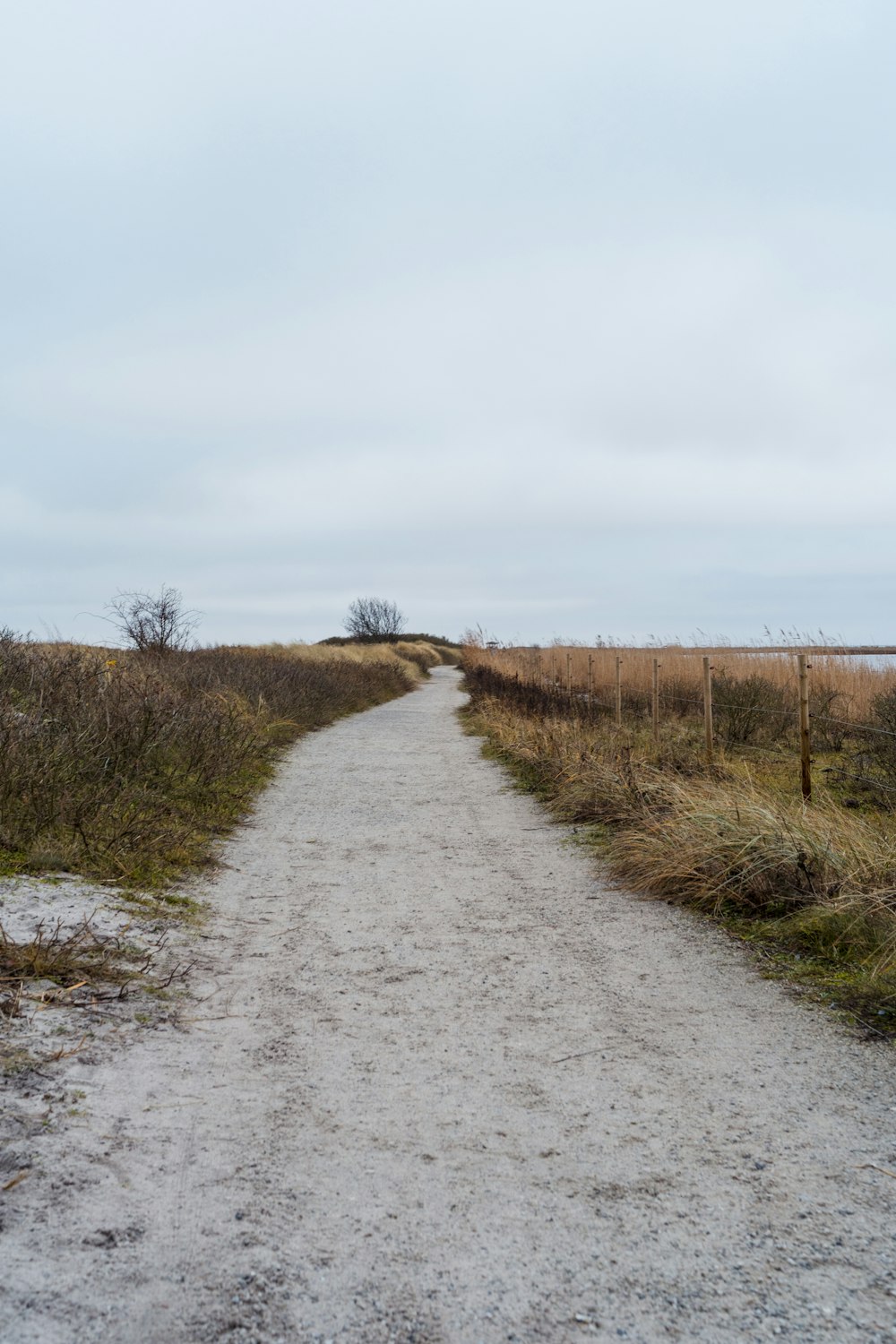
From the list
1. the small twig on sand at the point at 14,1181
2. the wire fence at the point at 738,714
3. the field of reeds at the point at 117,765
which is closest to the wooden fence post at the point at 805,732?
the wire fence at the point at 738,714

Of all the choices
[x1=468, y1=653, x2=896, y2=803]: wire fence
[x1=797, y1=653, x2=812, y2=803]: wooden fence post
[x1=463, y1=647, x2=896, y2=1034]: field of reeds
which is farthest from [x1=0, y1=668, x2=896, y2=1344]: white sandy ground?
[x1=468, y1=653, x2=896, y2=803]: wire fence

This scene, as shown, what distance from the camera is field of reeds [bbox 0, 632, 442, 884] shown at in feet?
18.9

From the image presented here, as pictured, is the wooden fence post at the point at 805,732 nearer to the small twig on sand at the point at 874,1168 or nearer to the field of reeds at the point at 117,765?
the field of reeds at the point at 117,765

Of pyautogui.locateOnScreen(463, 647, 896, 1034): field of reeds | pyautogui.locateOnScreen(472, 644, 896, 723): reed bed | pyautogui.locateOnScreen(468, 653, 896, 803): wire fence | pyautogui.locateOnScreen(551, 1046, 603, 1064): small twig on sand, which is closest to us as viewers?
pyautogui.locateOnScreen(551, 1046, 603, 1064): small twig on sand

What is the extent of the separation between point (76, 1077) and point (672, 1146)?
188cm

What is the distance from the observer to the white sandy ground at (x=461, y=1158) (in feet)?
6.79

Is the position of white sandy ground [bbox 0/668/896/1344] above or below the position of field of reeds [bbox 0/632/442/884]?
below

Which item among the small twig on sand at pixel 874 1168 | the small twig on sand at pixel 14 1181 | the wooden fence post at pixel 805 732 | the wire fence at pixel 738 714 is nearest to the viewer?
the small twig on sand at pixel 14 1181

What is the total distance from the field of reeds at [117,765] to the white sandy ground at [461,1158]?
1.47 metres

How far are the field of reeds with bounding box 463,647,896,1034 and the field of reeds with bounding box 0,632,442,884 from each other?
3120 mm

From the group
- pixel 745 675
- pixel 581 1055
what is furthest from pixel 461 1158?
pixel 745 675

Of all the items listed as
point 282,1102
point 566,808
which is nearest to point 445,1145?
point 282,1102

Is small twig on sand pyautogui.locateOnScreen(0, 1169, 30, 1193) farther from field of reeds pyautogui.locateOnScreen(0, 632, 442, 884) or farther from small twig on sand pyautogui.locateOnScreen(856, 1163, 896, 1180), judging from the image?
field of reeds pyautogui.locateOnScreen(0, 632, 442, 884)

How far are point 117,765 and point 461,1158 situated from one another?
539cm
